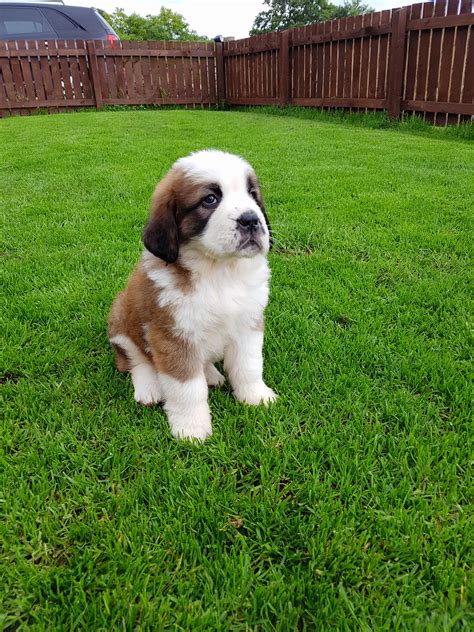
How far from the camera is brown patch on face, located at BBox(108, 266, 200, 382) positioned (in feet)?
7.45

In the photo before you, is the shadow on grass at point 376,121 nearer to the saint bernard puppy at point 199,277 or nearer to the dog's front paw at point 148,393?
the saint bernard puppy at point 199,277

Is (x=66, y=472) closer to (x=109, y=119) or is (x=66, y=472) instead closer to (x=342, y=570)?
(x=342, y=570)

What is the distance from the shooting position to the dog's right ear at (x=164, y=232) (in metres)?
2.21

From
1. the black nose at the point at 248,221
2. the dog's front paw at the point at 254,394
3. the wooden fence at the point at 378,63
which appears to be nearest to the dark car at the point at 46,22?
the wooden fence at the point at 378,63

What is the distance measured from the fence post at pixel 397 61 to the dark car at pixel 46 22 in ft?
28.9

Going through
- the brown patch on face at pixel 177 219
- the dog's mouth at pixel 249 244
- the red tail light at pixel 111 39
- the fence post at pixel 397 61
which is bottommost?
the dog's mouth at pixel 249 244

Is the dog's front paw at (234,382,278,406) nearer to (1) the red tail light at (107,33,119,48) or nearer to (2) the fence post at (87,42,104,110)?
(2) the fence post at (87,42,104,110)

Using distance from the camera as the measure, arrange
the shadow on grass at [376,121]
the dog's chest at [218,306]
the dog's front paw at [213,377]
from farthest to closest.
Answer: the shadow on grass at [376,121]
the dog's front paw at [213,377]
the dog's chest at [218,306]

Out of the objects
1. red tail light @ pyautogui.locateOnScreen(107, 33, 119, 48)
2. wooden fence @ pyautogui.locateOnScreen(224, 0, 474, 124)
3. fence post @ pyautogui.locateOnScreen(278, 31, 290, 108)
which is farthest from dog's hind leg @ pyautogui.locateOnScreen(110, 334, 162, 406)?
red tail light @ pyautogui.locateOnScreen(107, 33, 119, 48)

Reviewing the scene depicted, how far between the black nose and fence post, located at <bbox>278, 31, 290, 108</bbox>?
13.1 metres

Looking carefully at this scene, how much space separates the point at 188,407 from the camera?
90.6 inches

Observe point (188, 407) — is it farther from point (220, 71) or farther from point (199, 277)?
point (220, 71)

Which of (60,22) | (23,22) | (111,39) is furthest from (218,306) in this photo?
(23,22)

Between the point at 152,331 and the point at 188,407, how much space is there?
41 centimetres
